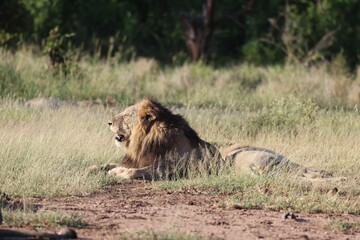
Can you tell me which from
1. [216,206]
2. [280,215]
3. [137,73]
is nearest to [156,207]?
[216,206]

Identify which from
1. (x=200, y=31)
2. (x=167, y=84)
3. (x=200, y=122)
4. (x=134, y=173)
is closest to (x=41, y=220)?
(x=134, y=173)

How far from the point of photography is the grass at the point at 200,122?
29.9 ft

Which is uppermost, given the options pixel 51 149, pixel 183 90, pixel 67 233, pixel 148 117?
pixel 148 117

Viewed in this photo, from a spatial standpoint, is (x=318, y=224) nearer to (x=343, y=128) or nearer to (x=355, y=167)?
(x=355, y=167)

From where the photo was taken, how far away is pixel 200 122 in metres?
13.7

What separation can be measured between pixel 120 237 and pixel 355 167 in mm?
4476

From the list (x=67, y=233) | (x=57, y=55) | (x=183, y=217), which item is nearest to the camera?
(x=67, y=233)

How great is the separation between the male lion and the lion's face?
0.02 m

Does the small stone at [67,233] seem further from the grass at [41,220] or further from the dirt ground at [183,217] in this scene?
the grass at [41,220]

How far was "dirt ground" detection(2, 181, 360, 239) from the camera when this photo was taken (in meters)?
7.39

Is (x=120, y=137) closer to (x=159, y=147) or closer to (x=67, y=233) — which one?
(x=159, y=147)

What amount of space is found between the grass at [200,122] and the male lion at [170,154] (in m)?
0.38

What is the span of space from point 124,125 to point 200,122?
3344mm

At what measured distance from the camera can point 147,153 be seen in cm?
1013
